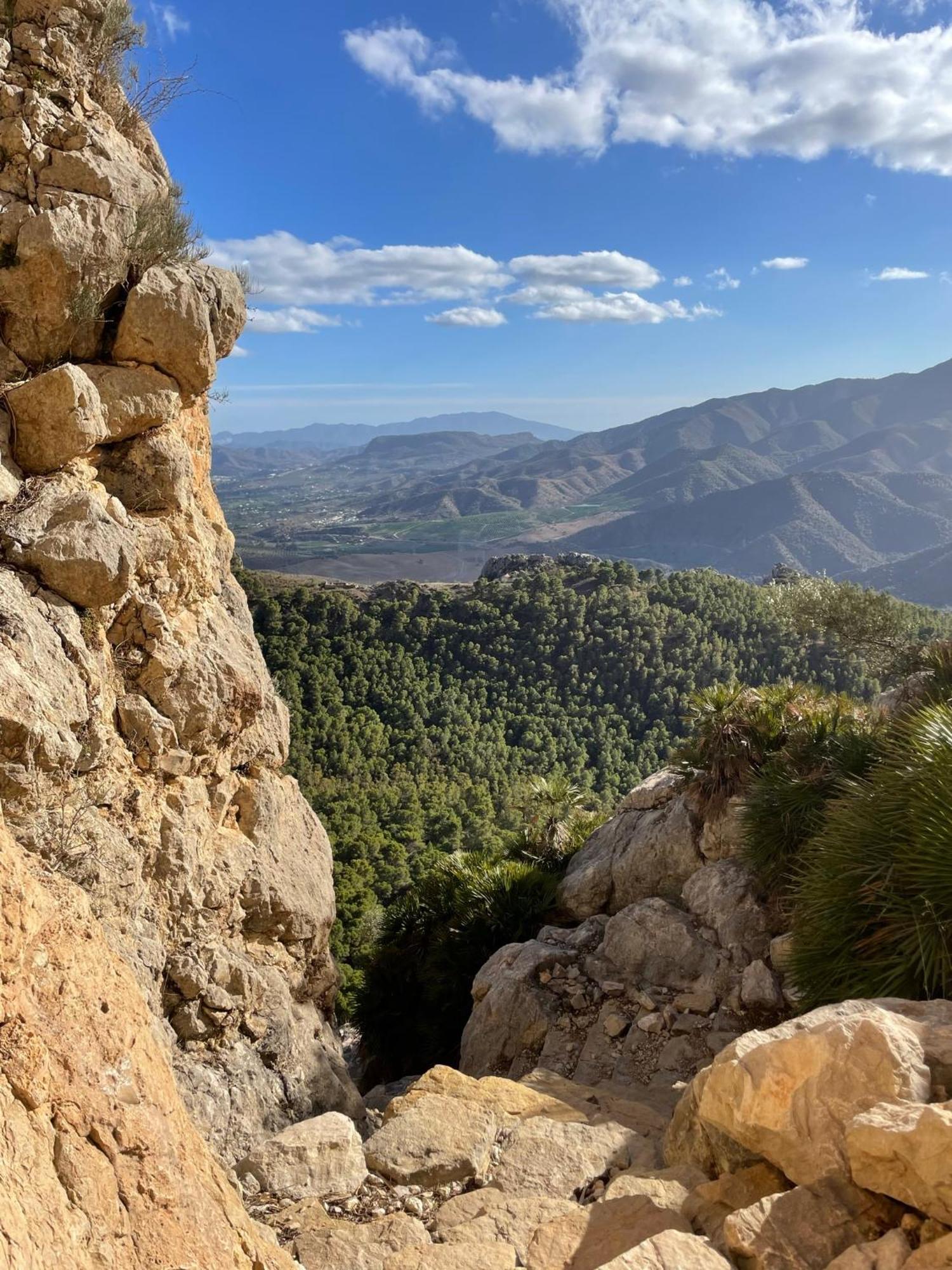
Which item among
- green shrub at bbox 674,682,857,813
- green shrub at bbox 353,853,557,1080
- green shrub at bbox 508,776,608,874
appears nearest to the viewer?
green shrub at bbox 674,682,857,813

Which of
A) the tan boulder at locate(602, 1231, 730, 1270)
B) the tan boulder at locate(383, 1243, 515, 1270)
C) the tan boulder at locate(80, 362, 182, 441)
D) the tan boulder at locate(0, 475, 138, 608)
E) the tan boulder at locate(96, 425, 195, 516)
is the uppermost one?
the tan boulder at locate(80, 362, 182, 441)

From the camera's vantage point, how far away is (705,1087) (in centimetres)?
427

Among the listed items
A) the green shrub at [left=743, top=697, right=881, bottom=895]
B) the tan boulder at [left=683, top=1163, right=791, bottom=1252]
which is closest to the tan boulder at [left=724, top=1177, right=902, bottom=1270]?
the tan boulder at [left=683, top=1163, right=791, bottom=1252]

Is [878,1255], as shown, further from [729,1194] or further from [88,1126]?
[88,1126]

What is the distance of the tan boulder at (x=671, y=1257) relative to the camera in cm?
321

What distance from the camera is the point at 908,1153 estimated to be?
318 cm

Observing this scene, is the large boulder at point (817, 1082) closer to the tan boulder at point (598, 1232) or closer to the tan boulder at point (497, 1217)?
the tan boulder at point (598, 1232)

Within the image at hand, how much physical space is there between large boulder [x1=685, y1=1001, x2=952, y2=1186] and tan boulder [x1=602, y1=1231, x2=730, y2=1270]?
713 millimetres

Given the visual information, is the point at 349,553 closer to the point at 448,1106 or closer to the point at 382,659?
the point at 382,659

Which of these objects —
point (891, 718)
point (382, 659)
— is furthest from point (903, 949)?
point (382, 659)

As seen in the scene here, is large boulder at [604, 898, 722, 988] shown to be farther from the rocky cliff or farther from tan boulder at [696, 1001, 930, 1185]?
tan boulder at [696, 1001, 930, 1185]

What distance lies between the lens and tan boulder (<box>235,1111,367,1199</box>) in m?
4.96

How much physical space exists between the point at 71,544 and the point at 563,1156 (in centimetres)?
573

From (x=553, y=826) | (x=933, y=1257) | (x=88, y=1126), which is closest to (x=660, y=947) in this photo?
(x=553, y=826)
